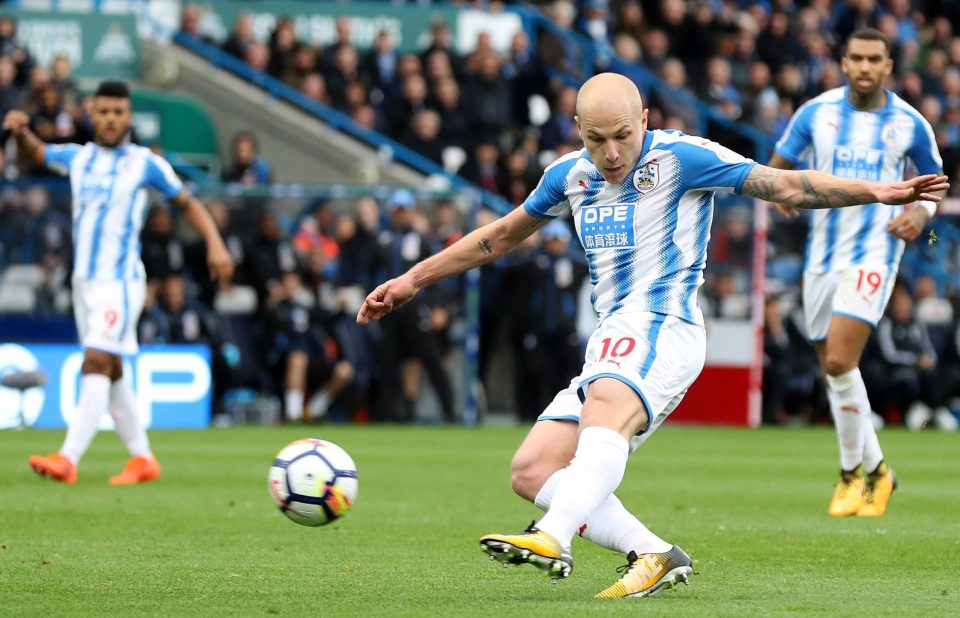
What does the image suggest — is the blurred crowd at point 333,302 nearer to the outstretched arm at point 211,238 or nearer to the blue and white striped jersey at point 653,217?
the outstretched arm at point 211,238

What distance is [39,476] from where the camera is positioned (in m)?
12.1

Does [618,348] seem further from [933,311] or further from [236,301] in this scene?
[933,311]

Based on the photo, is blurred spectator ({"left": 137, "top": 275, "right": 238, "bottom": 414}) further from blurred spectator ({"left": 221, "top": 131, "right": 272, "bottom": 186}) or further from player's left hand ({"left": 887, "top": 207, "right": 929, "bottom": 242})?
player's left hand ({"left": 887, "top": 207, "right": 929, "bottom": 242})

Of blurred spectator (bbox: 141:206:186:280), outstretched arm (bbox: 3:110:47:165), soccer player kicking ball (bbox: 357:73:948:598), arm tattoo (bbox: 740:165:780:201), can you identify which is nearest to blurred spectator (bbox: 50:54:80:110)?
blurred spectator (bbox: 141:206:186:280)

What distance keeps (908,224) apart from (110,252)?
5.53m

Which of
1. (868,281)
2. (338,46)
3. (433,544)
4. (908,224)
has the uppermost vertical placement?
(338,46)

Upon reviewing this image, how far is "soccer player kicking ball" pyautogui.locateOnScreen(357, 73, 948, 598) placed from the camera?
613cm

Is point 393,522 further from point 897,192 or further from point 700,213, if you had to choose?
point 897,192

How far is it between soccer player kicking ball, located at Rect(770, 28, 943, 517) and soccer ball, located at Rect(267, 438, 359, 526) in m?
3.66

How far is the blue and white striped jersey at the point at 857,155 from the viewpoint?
32.6 feet

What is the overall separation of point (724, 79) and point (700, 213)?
1916 centimetres

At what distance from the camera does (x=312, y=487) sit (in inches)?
282

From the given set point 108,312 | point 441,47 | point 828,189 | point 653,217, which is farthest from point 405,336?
point 828,189

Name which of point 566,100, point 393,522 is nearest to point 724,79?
point 566,100
